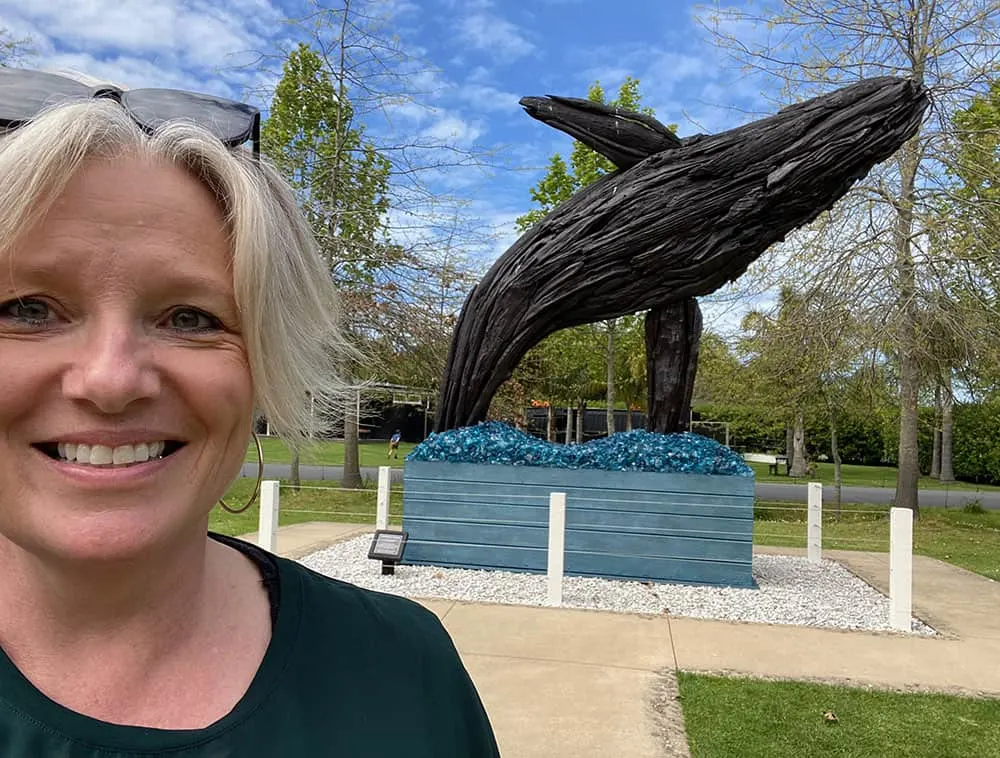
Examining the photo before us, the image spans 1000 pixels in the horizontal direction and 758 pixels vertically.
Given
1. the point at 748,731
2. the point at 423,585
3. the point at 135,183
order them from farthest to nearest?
the point at 423,585 < the point at 748,731 < the point at 135,183

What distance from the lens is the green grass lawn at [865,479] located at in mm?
23531

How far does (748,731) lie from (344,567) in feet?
15.3

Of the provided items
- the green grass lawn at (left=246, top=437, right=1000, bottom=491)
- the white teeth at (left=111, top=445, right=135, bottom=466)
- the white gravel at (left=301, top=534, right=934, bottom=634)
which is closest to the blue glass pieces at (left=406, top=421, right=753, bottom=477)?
the white gravel at (left=301, top=534, right=934, bottom=634)

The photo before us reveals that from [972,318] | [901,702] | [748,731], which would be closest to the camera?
[748,731]

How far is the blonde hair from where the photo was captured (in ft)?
2.43

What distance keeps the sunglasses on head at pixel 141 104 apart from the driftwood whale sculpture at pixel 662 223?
6.06 metres

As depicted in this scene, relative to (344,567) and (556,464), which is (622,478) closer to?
(556,464)

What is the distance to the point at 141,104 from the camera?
2.82 ft

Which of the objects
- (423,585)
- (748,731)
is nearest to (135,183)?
(748,731)

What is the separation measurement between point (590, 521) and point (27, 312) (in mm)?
6628

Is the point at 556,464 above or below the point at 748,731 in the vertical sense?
above

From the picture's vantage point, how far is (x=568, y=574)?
7078mm

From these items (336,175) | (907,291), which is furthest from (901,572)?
(336,175)

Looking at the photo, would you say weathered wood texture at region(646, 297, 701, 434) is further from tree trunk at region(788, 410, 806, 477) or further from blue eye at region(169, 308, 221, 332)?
tree trunk at region(788, 410, 806, 477)
